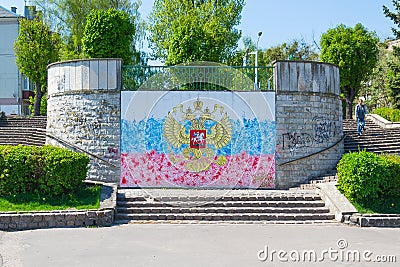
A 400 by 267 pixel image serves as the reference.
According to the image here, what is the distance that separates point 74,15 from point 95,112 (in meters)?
19.6

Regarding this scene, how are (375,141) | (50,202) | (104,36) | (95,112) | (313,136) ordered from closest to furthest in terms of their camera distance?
(50,202)
(95,112)
(313,136)
(375,141)
(104,36)

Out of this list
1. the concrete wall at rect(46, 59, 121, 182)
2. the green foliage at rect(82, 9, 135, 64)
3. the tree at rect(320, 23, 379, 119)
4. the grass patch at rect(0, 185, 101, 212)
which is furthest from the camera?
the tree at rect(320, 23, 379, 119)

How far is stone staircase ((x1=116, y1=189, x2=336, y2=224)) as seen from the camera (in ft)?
46.4

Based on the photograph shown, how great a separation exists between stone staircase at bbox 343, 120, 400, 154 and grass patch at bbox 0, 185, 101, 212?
9384 mm

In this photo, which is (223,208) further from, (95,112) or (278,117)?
(95,112)

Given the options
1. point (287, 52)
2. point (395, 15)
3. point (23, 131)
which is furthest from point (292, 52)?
point (23, 131)

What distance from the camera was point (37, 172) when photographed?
14688mm

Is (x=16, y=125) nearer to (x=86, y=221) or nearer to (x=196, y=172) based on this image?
(x=196, y=172)

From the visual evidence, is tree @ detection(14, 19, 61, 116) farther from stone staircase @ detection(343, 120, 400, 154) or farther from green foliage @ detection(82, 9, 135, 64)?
stone staircase @ detection(343, 120, 400, 154)

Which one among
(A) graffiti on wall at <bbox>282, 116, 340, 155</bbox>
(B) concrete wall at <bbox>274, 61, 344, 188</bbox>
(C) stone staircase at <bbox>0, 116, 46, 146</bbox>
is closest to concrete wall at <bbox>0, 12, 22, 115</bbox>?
(C) stone staircase at <bbox>0, 116, 46, 146</bbox>

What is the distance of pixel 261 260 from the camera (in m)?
9.09

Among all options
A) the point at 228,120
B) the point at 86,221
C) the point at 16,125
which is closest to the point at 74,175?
the point at 86,221

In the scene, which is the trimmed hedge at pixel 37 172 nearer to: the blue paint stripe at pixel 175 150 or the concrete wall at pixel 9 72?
the blue paint stripe at pixel 175 150

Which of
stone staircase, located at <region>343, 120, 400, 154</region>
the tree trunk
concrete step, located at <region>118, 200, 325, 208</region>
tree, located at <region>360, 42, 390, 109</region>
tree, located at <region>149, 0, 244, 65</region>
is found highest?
tree, located at <region>149, 0, 244, 65</region>
